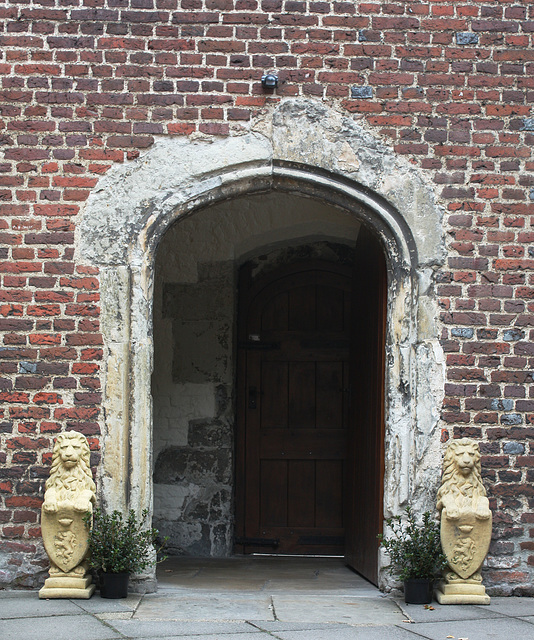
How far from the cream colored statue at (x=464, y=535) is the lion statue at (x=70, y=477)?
6.37ft

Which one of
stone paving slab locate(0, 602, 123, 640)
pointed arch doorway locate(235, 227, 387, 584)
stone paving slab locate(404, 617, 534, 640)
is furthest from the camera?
pointed arch doorway locate(235, 227, 387, 584)

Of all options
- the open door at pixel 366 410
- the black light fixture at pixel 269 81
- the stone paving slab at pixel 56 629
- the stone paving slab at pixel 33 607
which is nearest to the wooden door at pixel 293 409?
the open door at pixel 366 410

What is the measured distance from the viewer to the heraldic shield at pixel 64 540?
4.40 meters

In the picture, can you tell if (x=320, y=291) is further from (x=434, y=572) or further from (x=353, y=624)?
(x=353, y=624)

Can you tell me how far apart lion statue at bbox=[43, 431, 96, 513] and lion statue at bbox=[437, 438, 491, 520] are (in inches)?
76.4

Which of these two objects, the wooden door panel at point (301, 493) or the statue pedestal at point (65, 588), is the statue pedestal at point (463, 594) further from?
the wooden door panel at point (301, 493)

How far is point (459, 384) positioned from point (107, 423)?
2033 mm

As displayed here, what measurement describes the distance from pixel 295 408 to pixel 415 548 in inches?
89.2

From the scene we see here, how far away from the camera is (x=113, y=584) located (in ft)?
14.6

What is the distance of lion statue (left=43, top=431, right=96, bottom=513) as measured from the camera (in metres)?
4.40

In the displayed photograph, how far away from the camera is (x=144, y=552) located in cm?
454

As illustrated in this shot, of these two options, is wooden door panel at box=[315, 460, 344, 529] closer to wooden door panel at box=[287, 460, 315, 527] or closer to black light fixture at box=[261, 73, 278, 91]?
wooden door panel at box=[287, 460, 315, 527]

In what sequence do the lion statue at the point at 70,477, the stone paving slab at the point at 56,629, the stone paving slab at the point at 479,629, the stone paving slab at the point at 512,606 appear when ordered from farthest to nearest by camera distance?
the lion statue at the point at 70,477
the stone paving slab at the point at 512,606
the stone paving slab at the point at 479,629
the stone paving slab at the point at 56,629

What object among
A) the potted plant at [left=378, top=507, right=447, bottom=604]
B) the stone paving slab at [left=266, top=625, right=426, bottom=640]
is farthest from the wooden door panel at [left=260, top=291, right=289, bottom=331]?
the stone paving slab at [left=266, top=625, right=426, bottom=640]
